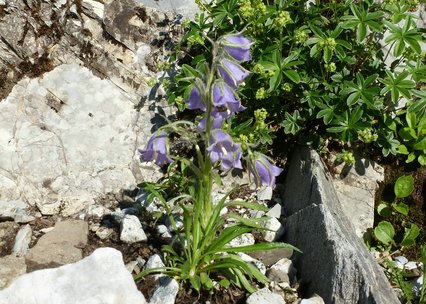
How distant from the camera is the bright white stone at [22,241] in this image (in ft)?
10.6

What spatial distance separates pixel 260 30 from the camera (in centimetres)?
400

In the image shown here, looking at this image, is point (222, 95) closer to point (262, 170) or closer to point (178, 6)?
point (262, 170)

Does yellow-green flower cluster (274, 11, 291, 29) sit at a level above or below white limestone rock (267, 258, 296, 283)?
above

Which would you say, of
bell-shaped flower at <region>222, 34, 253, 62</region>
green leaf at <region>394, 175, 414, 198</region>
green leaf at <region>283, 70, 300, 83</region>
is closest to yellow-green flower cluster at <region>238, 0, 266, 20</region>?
green leaf at <region>283, 70, 300, 83</region>

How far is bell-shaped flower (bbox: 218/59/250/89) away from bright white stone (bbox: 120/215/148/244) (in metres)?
1.01

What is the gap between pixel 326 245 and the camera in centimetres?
321

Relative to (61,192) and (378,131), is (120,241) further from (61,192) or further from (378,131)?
(378,131)

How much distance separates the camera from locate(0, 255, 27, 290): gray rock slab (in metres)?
2.90

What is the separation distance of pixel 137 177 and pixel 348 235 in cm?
137

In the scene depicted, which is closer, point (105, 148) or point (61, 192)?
point (61, 192)

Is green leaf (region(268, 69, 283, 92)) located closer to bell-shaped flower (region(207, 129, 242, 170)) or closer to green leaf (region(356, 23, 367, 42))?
green leaf (region(356, 23, 367, 42))

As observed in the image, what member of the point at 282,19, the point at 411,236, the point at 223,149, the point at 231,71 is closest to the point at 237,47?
the point at 231,71

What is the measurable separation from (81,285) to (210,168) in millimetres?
854

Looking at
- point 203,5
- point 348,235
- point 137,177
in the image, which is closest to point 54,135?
point 137,177
